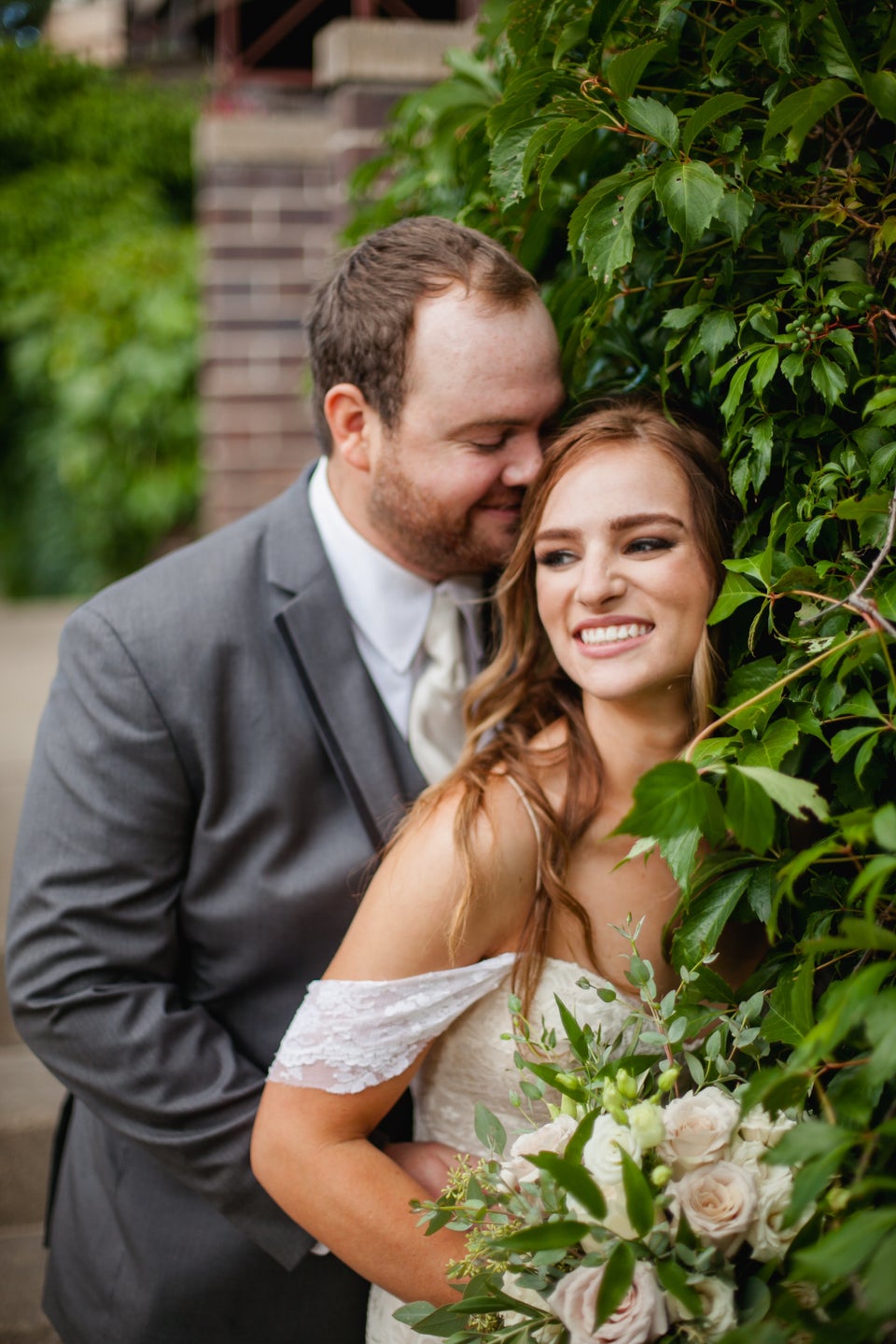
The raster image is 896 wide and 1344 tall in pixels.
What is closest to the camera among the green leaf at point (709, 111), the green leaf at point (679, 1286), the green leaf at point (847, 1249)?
the green leaf at point (847, 1249)

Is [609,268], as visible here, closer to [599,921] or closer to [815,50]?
[815,50]

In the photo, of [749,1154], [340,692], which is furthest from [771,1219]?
[340,692]

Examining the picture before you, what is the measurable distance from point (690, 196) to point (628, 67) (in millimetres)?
172

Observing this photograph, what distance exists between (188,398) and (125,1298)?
7.14m

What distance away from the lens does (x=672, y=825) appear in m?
1.09

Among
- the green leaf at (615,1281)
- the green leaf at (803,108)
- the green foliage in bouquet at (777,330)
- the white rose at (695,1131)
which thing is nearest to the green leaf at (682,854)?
the green foliage in bouquet at (777,330)

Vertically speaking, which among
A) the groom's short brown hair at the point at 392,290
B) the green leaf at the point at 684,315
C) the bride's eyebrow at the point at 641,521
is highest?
the green leaf at the point at 684,315

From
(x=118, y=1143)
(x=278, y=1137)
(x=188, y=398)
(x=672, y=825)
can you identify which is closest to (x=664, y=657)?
(x=672, y=825)

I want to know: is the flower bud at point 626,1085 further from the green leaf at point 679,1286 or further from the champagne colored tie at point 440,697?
the champagne colored tie at point 440,697

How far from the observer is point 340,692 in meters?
2.13

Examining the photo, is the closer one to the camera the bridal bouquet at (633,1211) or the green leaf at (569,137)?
the bridal bouquet at (633,1211)

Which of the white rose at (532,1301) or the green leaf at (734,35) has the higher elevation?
the green leaf at (734,35)

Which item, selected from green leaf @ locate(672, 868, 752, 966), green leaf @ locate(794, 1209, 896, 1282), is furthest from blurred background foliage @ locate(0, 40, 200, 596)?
green leaf @ locate(794, 1209, 896, 1282)

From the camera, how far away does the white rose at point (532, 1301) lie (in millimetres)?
1297
